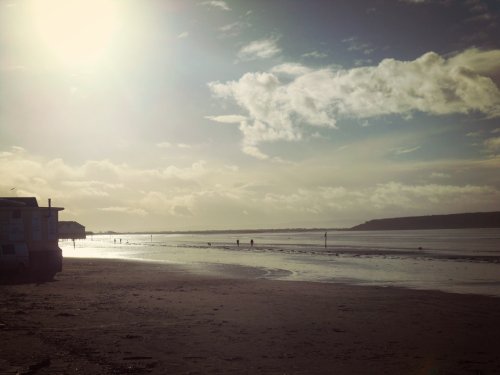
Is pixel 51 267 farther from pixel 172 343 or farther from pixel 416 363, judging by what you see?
pixel 416 363

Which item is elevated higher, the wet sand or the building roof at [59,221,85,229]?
the building roof at [59,221,85,229]

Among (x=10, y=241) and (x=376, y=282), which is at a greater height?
(x=10, y=241)

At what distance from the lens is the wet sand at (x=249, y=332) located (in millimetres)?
9872

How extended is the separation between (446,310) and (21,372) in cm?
1445

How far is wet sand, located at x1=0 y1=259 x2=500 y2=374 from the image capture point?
9872mm

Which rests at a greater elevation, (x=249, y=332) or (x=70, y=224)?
(x=70, y=224)

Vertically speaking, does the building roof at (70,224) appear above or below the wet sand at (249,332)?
above

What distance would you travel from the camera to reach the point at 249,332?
44.2 ft

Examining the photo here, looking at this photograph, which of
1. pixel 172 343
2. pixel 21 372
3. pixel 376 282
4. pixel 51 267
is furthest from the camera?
pixel 51 267

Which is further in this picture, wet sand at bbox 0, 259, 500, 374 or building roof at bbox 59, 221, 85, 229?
building roof at bbox 59, 221, 85, 229

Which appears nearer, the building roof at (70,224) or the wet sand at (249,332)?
the wet sand at (249,332)

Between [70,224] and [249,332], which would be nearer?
[249,332]

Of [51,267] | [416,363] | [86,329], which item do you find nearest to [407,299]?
[416,363]

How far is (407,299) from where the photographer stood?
814 inches
